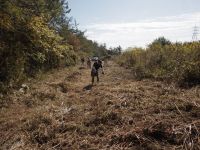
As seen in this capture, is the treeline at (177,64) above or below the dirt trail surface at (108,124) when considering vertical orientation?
above

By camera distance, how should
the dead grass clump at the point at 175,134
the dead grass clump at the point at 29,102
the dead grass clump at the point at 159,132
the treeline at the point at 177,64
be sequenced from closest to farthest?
the dead grass clump at the point at 175,134, the dead grass clump at the point at 159,132, the dead grass clump at the point at 29,102, the treeline at the point at 177,64

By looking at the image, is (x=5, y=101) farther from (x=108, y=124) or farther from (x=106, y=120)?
(x=108, y=124)

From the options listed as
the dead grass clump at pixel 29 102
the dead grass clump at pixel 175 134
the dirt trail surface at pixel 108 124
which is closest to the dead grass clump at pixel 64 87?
the dead grass clump at pixel 29 102

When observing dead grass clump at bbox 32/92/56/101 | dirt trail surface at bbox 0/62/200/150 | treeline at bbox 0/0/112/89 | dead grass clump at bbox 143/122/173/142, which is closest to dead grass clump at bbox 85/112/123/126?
dirt trail surface at bbox 0/62/200/150

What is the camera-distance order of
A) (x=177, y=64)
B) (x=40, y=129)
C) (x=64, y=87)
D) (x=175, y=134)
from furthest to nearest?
(x=177, y=64), (x=64, y=87), (x=40, y=129), (x=175, y=134)

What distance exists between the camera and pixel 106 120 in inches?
325

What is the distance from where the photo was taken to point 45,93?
1290cm

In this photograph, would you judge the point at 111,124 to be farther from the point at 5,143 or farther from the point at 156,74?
the point at 156,74

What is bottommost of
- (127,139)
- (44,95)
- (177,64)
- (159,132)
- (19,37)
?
(127,139)

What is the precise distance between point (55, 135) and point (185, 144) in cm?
290

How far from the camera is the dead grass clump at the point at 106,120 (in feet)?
26.5

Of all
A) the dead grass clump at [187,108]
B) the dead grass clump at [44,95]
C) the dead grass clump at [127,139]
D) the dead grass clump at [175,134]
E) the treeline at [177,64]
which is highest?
the treeline at [177,64]

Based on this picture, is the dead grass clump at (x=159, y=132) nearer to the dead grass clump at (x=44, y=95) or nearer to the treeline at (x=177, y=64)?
the dead grass clump at (x=44, y=95)

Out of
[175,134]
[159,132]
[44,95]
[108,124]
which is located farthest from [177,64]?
[175,134]
